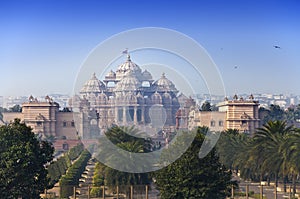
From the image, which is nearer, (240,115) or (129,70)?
(240,115)

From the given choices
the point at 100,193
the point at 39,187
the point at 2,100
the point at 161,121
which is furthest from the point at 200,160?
the point at 2,100

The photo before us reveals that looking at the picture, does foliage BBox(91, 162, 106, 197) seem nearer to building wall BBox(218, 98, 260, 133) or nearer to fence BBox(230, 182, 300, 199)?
fence BBox(230, 182, 300, 199)

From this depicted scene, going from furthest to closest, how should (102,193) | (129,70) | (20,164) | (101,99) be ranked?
1. (101,99)
2. (129,70)
3. (102,193)
4. (20,164)

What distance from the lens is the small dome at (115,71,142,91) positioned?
116m

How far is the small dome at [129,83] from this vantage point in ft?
382

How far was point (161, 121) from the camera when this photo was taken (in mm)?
94125

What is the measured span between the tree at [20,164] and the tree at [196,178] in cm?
411

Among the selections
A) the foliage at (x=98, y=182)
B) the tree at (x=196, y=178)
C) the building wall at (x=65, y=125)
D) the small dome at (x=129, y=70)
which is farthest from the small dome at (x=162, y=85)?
the tree at (x=196, y=178)

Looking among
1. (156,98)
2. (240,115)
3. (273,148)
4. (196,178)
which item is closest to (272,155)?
(273,148)

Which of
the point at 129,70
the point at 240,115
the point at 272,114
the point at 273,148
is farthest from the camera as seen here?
the point at 272,114

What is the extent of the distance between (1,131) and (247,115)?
87352mm

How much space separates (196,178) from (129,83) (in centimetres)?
9285

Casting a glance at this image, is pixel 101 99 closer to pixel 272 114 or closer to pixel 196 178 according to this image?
pixel 272 114

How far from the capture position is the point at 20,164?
23922 mm
